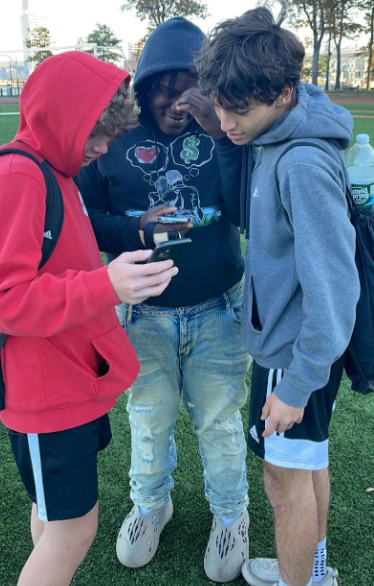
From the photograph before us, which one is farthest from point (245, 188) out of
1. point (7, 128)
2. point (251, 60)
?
point (7, 128)

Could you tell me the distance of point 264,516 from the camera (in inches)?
95.6

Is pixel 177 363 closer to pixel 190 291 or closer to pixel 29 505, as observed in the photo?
pixel 190 291

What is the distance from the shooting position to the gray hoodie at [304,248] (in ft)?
4.50

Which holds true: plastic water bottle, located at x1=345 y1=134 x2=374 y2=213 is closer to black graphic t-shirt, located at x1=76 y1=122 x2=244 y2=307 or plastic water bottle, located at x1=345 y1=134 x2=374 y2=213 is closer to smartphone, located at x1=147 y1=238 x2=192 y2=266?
black graphic t-shirt, located at x1=76 y1=122 x2=244 y2=307

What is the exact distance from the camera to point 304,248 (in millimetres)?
1376

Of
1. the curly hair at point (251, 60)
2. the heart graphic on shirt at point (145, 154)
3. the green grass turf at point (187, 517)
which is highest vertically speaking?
the curly hair at point (251, 60)

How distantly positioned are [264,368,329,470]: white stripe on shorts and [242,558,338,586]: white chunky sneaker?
65cm

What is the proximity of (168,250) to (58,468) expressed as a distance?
703 millimetres

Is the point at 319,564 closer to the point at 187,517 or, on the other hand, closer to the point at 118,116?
the point at 187,517

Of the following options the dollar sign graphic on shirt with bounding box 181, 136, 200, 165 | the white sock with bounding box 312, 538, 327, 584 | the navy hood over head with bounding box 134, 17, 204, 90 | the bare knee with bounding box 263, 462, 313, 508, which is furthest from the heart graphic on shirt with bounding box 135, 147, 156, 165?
the white sock with bounding box 312, 538, 327, 584

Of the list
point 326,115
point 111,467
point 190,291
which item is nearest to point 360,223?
point 326,115

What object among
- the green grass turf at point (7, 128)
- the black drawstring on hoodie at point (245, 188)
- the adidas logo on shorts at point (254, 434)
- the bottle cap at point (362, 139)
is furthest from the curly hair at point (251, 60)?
the green grass turf at point (7, 128)

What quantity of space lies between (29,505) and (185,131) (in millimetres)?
1795

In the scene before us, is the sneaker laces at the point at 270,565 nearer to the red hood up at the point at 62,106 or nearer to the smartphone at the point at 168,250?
the smartphone at the point at 168,250
